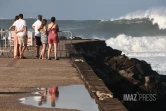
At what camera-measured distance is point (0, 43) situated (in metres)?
23.5

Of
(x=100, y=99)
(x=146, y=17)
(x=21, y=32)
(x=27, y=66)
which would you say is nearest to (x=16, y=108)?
(x=100, y=99)

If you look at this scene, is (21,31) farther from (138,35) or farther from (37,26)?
(138,35)

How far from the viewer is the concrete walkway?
11.3 metres

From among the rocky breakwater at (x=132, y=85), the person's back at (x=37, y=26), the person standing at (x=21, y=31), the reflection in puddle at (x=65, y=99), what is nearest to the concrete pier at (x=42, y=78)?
the reflection in puddle at (x=65, y=99)

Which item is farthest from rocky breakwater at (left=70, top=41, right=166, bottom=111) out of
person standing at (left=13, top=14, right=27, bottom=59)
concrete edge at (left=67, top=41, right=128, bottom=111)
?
person standing at (left=13, top=14, right=27, bottom=59)

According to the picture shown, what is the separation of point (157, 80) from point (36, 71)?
5.12m

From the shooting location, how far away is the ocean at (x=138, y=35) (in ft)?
135

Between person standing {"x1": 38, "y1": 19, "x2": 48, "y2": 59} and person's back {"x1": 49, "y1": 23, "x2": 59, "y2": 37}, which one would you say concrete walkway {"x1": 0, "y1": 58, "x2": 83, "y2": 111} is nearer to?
person standing {"x1": 38, "y1": 19, "x2": 48, "y2": 59}

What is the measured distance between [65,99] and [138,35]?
51.2 metres

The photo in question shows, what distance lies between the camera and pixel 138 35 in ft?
205

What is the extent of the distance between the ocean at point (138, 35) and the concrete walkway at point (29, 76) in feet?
42.6

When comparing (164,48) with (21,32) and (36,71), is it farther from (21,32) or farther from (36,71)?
(36,71)

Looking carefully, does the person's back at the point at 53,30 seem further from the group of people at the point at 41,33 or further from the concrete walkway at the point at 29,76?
the concrete walkway at the point at 29,76

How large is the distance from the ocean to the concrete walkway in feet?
42.6
